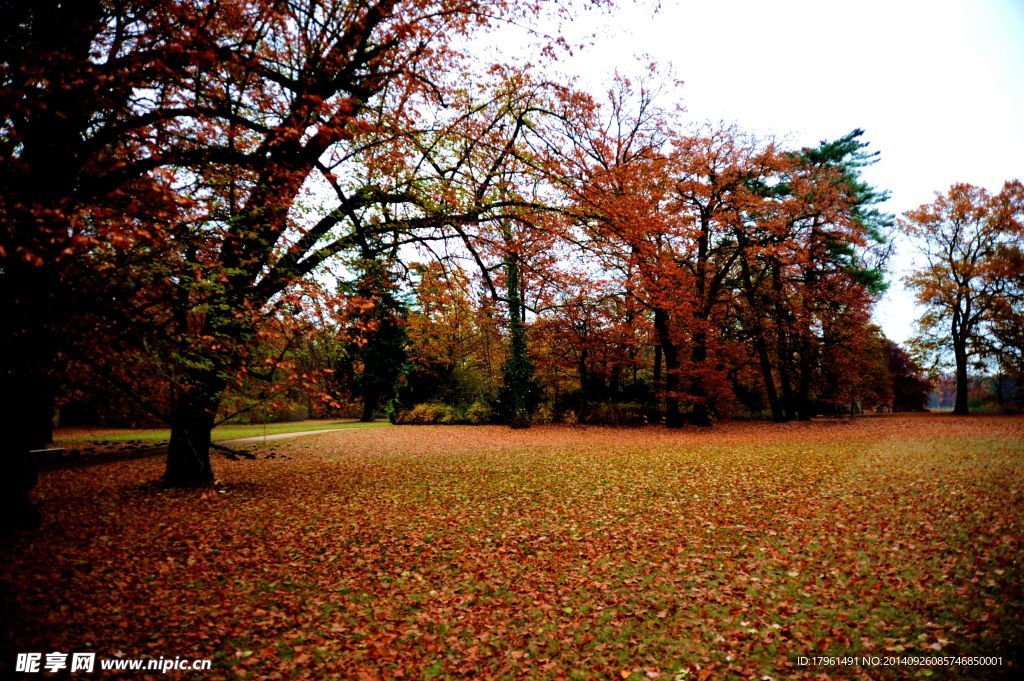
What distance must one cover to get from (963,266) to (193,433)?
3871 centimetres

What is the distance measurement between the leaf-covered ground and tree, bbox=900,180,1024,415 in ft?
78.4

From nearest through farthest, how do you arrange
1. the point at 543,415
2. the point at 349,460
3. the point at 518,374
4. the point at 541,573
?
1. the point at 541,573
2. the point at 349,460
3. the point at 518,374
4. the point at 543,415

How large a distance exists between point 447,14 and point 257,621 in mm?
9092

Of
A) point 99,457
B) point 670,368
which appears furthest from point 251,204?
point 670,368

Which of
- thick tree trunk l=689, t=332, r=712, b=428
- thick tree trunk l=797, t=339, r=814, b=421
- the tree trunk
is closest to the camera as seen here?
thick tree trunk l=689, t=332, r=712, b=428

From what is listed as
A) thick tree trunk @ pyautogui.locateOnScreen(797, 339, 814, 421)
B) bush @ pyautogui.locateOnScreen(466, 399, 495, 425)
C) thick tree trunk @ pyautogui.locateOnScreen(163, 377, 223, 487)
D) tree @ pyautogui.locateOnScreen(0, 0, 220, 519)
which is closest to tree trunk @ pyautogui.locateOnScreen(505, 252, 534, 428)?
bush @ pyautogui.locateOnScreen(466, 399, 495, 425)

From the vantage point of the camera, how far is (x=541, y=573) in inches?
239

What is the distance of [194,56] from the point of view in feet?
19.0

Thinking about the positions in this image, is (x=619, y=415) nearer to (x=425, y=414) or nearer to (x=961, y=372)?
(x=425, y=414)

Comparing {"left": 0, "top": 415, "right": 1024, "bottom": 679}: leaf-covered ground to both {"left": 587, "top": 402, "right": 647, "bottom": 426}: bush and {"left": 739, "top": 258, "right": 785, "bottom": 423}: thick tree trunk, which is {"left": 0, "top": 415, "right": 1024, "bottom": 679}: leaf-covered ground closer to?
{"left": 587, "top": 402, "right": 647, "bottom": 426}: bush

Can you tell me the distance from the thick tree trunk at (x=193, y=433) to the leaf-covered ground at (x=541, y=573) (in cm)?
70

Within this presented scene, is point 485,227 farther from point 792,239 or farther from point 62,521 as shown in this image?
point 792,239

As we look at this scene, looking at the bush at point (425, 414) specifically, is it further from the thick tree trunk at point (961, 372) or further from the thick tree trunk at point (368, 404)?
the thick tree trunk at point (961, 372)

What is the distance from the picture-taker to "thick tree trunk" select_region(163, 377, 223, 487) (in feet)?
27.0
